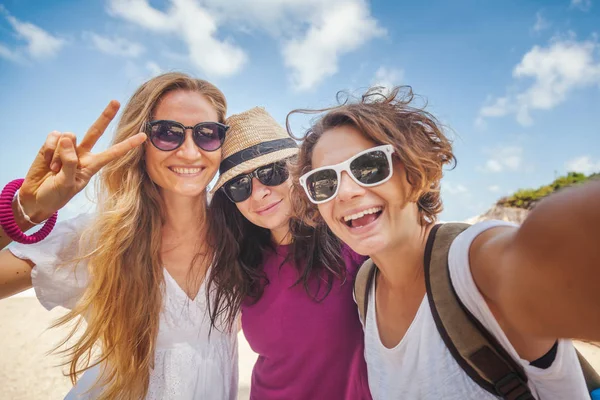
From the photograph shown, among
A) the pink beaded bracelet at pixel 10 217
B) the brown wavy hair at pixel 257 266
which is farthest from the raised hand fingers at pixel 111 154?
the brown wavy hair at pixel 257 266

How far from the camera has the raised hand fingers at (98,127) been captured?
6.20 feet

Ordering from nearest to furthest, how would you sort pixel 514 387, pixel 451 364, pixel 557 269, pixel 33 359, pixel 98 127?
pixel 557 269 < pixel 514 387 < pixel 451 364 < pixel 98 127 < pixel 33 359

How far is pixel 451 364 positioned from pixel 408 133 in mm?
1157

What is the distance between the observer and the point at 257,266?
2.54m

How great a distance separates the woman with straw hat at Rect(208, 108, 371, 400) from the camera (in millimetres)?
2201

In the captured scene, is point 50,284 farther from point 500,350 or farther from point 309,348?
point 500,350

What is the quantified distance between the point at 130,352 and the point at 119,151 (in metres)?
1.48

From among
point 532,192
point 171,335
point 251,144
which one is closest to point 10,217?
point 171,335

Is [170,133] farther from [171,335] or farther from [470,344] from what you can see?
[470,344]

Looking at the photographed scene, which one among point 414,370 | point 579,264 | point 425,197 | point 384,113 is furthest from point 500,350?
point 384,113

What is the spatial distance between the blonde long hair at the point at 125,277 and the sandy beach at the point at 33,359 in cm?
227

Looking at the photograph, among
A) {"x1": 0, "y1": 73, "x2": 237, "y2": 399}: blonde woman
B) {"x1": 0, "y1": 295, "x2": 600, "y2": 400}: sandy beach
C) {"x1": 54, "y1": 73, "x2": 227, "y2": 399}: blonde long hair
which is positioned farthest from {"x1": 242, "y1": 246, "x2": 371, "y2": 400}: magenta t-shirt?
{"x1": 0, "y1": 295, "x2": 600, "y2": 400}: sandy beach

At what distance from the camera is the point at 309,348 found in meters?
2.20

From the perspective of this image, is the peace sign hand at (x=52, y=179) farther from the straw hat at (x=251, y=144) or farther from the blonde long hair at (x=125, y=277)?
the straw hat at (x=251, y=144)
